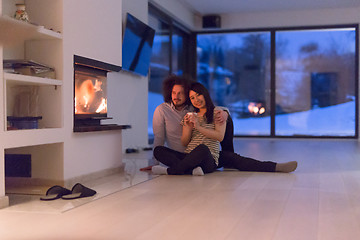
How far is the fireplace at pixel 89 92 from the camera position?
11.4ft

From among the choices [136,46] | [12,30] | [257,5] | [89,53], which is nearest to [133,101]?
[136,46]

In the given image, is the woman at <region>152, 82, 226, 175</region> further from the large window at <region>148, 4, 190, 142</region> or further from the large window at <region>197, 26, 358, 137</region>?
the large window at <region>197, 26, 358, 137</region>

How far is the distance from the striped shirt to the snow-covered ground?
5740 mm

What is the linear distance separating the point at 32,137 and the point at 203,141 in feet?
4.96

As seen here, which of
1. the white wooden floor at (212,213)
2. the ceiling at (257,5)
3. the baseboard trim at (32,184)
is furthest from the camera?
the ceiling at (257,5)

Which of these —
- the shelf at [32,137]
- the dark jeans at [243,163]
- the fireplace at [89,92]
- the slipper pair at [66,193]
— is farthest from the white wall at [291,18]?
the slipper pair at [66,193]

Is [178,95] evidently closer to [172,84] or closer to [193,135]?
[172,84]

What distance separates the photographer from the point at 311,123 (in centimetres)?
962

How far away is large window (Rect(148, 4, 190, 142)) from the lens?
725 cm

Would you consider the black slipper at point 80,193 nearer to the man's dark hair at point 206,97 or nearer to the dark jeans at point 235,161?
the man's dark hair at point 206,97

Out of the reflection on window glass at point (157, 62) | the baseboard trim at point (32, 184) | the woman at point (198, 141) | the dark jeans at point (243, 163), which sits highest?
the reflection on window glass at point (157, 62)

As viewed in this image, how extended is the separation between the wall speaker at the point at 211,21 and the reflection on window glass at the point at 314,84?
1.25 m

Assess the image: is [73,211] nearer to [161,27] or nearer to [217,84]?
[161,27]

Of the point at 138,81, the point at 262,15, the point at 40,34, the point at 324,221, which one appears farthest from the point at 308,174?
the point at 262,15
